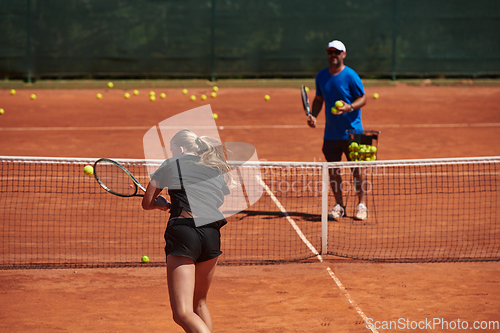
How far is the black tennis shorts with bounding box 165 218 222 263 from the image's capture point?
139 inches

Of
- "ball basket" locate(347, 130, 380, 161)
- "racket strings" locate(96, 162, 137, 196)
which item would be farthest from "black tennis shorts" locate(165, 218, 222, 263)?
"racket strings" locate(96, 162, 137, 196)

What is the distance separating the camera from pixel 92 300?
511 centimetres

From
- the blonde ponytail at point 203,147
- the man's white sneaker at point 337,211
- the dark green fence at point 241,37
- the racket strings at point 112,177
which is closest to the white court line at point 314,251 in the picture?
the man's white sneaker at point 337,211

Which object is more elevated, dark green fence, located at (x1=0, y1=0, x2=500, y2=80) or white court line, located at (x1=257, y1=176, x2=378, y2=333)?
dark green fence, located at (x1=0, y1=0, x2=500, y2=80)

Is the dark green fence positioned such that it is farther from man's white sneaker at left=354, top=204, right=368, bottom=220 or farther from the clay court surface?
the clay court surface

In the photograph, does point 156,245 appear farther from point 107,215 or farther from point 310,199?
point 310,199

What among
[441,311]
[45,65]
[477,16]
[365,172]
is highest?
[477,16]

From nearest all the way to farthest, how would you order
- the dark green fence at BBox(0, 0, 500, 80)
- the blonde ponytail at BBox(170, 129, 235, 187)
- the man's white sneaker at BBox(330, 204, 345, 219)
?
the blonde ponytail at BBox(170, 129, 235, 187), the man's white sneaker at BBox(330, 204, 345, 219), the dark green fence at BBox(0, 0, 500, 80)

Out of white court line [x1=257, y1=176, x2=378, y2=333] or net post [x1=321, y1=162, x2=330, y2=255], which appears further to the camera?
net post [x1=321, y1=162, x2=330, y2=255]

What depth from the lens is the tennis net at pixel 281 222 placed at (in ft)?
20.7

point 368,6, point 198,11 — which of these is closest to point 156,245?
point 198,11

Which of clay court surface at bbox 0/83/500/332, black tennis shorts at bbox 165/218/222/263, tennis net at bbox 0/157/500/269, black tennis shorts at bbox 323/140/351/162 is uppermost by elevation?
black tennis shorts at bbox 323/140/351/162

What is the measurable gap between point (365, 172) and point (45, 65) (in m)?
12.0

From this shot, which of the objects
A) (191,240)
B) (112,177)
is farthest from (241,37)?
(191,240)
